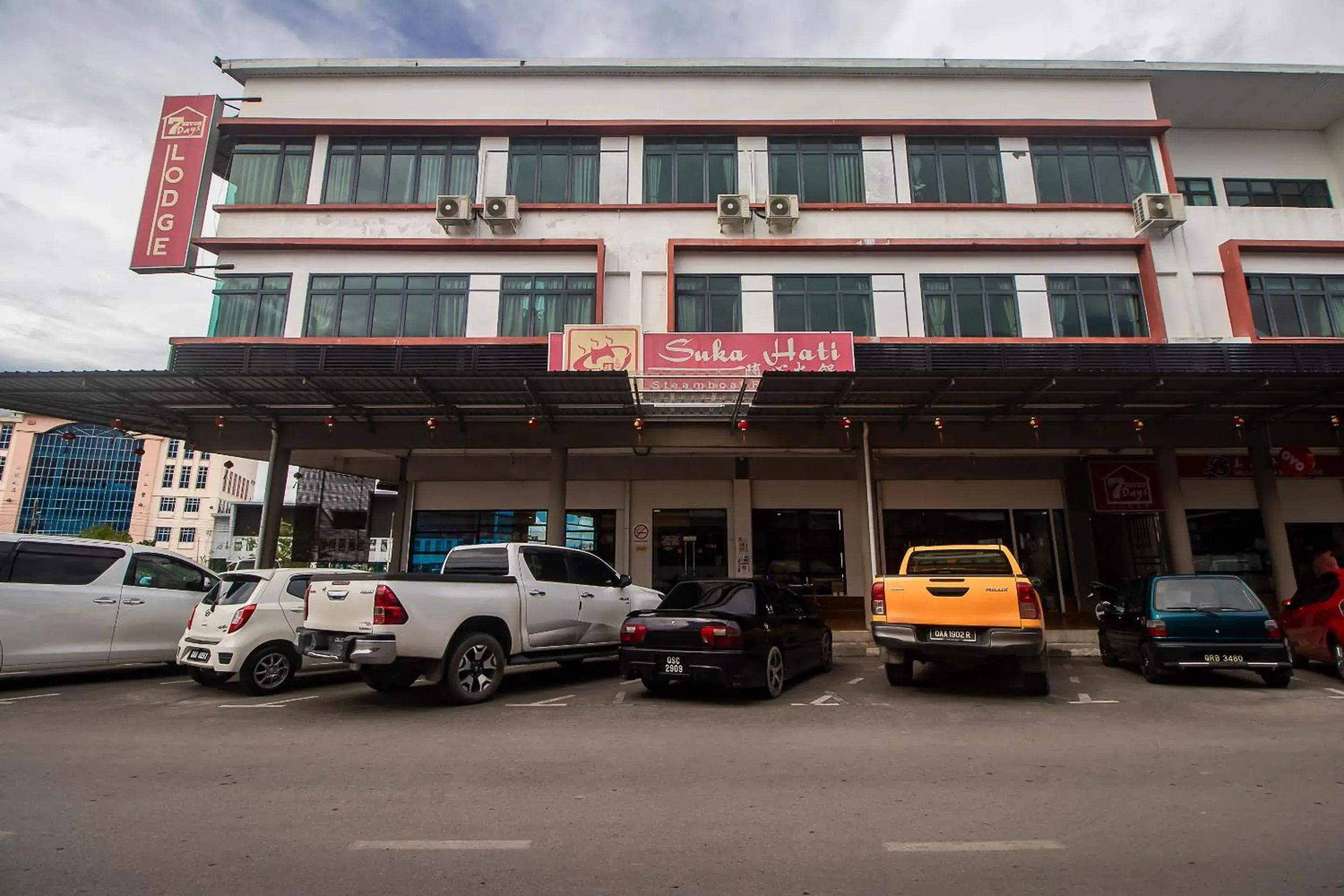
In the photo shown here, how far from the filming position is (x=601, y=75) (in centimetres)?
1900

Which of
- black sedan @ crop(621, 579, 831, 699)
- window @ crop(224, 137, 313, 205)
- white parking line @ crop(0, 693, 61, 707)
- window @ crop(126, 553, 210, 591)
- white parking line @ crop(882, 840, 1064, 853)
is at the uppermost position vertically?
window @ crop(224, 137, 313, 205)

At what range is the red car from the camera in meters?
9.95

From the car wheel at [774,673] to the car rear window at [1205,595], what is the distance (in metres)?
5.72

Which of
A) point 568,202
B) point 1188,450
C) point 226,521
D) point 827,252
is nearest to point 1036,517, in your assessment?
point 1188,450

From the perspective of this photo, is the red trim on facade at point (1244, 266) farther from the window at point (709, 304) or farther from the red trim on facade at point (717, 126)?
the window at point (709, 304)

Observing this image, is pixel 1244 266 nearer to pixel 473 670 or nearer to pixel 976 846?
pixel 976 846

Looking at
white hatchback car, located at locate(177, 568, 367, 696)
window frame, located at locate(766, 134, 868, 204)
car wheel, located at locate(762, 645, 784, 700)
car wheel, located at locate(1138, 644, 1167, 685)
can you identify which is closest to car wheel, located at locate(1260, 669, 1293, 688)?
car wheel, located at locate(1138, 644, 1167, 685)

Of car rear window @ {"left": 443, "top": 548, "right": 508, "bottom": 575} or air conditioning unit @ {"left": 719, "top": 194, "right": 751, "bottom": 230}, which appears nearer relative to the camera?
car rear window @ {"left": 443, "top": 548, "right": 508, "bottom": 575}

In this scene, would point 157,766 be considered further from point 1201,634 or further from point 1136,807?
point 1201,634

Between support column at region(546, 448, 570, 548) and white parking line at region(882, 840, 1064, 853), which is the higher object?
support column at region(546, 448, 570, 548)

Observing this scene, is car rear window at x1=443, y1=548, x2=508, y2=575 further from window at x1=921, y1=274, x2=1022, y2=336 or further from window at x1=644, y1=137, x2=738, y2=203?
window at x1=921, y1=274, x2=1022, y2=336

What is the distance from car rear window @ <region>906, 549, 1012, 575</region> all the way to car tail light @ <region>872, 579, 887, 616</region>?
48cm

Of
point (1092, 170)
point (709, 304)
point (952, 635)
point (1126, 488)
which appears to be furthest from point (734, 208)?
point (1126, 488)

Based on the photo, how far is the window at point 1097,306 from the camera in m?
17.4
